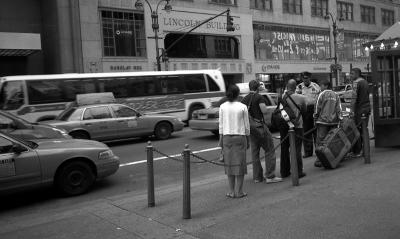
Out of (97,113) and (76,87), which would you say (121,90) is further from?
(97,113)

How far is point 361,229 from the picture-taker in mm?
5074

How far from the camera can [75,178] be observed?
7.94m

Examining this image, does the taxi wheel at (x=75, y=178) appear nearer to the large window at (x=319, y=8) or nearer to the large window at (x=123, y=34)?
the large window at (x=123, y=34)

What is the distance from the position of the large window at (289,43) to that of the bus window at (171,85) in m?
23.4

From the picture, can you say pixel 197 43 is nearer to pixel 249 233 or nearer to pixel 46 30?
pixel 46 30

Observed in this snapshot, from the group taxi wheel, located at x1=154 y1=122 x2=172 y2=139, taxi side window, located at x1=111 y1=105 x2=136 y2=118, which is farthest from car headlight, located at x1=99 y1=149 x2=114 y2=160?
taxi wheel, located at x1=154 y1=122 x2=172 y2=139

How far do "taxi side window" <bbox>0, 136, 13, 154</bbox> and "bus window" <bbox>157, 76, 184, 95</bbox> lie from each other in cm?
1433

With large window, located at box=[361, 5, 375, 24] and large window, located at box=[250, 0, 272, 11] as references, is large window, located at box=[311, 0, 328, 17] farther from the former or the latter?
large window, located at box=[361, 5, 375, 24]

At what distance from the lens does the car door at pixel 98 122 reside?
1435 centimetres

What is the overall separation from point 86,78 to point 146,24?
16.7 m

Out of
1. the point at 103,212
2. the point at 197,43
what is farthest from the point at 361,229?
the point at 197,43

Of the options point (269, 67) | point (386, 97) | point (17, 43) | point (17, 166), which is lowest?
point (17, 166)

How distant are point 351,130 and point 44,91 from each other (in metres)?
12.8

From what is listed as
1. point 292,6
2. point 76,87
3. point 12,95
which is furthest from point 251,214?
point 292,6
